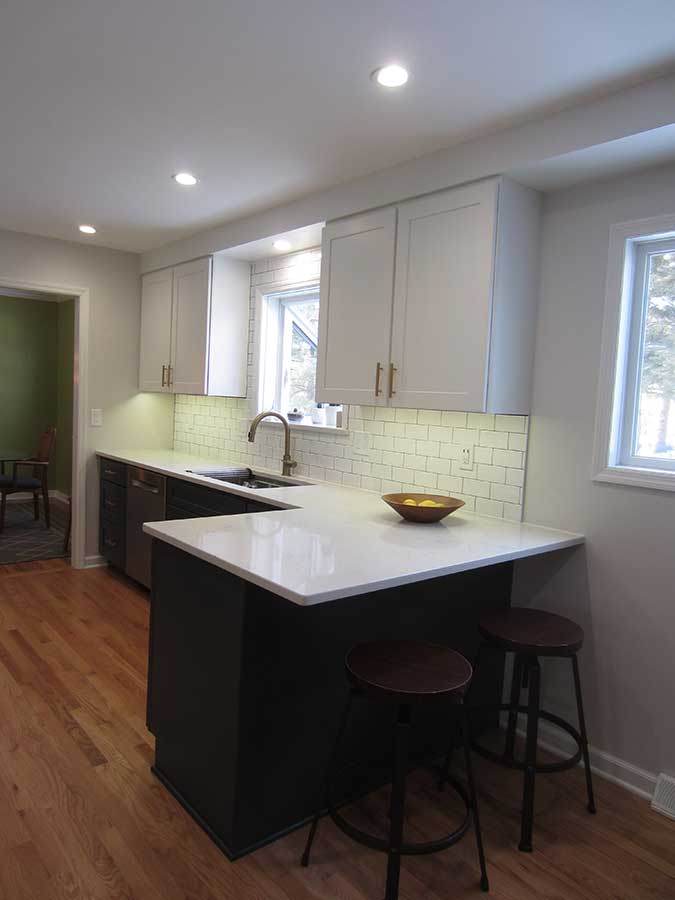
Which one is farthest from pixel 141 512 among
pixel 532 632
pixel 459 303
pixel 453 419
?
pixel 532 632

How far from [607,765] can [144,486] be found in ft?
10.2

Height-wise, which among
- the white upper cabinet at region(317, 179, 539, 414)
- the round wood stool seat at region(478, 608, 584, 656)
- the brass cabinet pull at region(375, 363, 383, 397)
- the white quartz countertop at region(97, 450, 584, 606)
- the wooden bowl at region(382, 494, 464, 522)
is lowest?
the round wood stool seat at region(478, 608, 584, 656)

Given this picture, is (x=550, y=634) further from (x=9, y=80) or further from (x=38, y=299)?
(x=38, y=299)

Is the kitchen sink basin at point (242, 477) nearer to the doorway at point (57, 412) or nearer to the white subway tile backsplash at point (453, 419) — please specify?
the white subway tile backsplash at point (453, 419)

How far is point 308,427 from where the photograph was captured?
153 inches

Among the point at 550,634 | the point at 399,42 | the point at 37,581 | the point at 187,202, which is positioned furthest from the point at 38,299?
the point at 550,634

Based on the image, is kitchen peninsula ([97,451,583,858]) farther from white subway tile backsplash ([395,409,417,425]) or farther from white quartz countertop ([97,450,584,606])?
white subway tile backsplash ([395,409,417,425])

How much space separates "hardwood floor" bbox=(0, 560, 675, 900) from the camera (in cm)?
181

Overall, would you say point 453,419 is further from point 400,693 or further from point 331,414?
point 400,693

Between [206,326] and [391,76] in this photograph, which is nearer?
[391,76]

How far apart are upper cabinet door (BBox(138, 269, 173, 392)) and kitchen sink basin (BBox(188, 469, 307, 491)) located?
905 millimetres

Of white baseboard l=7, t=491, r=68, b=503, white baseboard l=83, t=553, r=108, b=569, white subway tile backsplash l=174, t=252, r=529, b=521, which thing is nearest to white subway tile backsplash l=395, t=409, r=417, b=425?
white subway tile backsplash l=174, t=252, r=529, b=521

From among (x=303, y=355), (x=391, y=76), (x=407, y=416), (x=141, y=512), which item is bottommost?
(x=141, y=512)

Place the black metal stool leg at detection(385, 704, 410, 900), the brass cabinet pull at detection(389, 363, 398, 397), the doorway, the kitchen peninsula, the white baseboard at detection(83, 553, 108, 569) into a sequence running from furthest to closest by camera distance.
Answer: the doorway → the white baseboard at detection(83, 553, 108, 569) → the brass cabinet pull at detection(389, 363, 398, 397) → the kitchen peninsula → the black metal stool leg at detection(385, 704, 410, 900)
